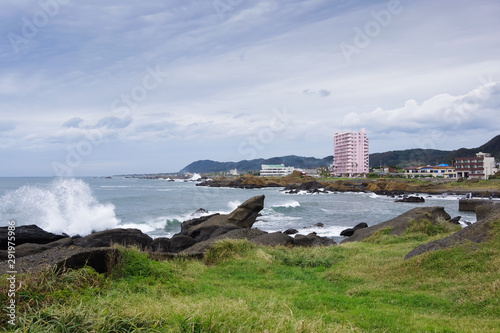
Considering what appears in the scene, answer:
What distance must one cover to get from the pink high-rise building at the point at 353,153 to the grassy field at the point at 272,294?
132417mm

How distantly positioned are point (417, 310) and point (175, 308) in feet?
15.8

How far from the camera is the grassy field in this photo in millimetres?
4992

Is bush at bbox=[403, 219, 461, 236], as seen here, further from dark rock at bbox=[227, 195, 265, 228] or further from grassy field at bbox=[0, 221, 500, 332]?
dark rock at bbox=[227, 195, 265, 228]

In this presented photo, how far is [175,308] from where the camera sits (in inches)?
226

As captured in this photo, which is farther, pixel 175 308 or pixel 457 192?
pixel 457 192

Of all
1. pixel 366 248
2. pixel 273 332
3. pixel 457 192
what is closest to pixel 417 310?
pixel 273 332

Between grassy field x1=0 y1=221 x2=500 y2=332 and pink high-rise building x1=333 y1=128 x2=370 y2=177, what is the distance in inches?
5213

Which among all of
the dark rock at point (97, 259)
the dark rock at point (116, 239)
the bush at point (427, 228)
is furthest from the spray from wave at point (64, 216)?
the dark rock at point (97, 259)

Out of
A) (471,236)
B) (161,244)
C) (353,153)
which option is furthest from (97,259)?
(353,153)

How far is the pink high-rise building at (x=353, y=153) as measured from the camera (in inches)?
5621

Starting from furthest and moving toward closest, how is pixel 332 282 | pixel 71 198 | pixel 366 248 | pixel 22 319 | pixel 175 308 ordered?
pixel 71 198 < pixel 366 248 < pixel 332 282 < pixel 175 308 < pixel 22 319

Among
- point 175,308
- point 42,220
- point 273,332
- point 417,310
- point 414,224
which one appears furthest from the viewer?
point 42,220

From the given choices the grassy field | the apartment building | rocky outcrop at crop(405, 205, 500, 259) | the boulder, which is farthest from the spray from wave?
the apartment building

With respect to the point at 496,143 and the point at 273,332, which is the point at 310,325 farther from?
the point at 496,143
